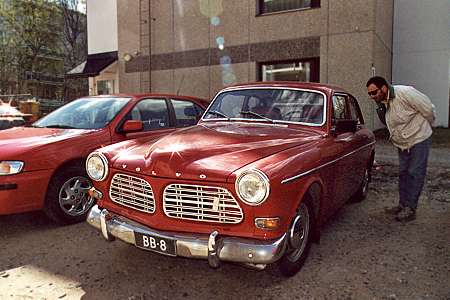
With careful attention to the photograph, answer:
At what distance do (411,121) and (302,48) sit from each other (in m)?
7.46

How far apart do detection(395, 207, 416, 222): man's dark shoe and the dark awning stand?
44.8ft

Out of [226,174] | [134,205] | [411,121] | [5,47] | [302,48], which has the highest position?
[5,47]

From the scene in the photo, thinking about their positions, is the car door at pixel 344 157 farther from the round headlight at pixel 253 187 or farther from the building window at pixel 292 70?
the building window at pixel 292 70

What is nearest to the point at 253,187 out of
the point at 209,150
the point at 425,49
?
the point at 209,150

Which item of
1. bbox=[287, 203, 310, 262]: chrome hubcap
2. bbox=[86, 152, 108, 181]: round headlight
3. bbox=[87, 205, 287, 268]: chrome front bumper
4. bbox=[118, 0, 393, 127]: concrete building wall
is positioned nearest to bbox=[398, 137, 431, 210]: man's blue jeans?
bbox=[287, 203, 310, 262]: chrome hubcap

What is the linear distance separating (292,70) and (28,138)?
8.89m

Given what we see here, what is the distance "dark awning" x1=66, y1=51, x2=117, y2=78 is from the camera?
15734 millimetres

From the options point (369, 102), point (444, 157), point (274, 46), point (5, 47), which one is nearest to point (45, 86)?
point (5, 47)

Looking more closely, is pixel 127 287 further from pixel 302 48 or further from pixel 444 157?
pixel 302 48

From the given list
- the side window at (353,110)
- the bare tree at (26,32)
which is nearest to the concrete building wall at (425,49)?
the side window at (353,110)

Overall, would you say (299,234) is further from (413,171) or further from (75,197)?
(75,197)

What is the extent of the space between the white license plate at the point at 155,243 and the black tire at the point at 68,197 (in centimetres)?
178

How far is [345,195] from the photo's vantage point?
4.27m

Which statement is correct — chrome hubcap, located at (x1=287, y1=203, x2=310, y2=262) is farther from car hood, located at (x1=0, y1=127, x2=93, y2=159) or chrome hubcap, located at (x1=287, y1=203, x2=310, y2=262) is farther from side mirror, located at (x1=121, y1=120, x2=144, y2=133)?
car hood, located at (x1=0, y1=127, x2=93, y2=159)
